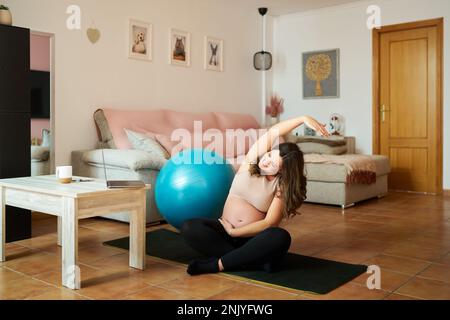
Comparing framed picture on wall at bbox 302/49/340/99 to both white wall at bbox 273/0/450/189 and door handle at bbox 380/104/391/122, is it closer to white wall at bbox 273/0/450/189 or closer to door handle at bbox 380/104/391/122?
white wall at bbox 273/0/450/189

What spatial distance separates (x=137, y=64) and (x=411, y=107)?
3.31 m

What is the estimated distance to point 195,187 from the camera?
9.36 feet

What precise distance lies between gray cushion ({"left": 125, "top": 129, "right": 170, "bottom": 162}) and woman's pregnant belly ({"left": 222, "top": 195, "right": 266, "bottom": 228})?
4.53 ft

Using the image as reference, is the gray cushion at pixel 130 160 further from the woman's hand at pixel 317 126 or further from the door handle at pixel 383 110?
the door handle at pixel 383 110

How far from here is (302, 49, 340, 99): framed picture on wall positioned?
6164mm

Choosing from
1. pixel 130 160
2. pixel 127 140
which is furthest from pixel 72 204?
pixel 127 140

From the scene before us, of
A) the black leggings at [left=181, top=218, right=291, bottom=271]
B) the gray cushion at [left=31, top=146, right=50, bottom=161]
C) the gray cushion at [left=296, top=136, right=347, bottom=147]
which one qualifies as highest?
the gray cushion at [left=296, top=136, right=347, bottom=147]

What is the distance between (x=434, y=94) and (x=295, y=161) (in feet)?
12.2

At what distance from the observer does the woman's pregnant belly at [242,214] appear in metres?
2.49

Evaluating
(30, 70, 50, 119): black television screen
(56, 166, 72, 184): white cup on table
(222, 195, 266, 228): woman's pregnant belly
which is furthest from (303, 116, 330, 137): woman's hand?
(30, 70, 50, 119): black television screen

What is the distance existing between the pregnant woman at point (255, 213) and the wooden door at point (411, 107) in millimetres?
3613

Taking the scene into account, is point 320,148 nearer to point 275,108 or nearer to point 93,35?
point 275,108

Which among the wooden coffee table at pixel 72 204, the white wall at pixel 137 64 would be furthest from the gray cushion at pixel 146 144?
the wooden coffee table at pixel 72 204

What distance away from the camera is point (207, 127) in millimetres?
5145
